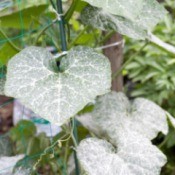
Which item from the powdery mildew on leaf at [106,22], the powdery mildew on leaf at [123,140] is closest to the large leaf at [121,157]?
the powdery mildew on leaf at [123,140]

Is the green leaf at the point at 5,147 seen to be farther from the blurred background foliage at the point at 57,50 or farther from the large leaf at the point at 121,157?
the large leaf at the point at 121,157

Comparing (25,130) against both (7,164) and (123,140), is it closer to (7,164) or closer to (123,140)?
(7,164)

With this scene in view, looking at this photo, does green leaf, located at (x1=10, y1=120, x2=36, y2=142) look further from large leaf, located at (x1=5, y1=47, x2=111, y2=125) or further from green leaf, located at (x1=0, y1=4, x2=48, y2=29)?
large leaf, located at (x1=5, y1=47, x2=111, y2=125)

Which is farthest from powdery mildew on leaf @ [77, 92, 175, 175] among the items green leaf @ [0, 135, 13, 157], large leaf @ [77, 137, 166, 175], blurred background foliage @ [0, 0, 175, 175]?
green leaf @ [0, 135, 13, 157]

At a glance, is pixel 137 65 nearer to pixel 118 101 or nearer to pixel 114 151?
pixel 118 101

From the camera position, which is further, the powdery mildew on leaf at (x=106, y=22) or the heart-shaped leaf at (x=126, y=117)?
the heart-shaped leaf at (x=126, y=117)

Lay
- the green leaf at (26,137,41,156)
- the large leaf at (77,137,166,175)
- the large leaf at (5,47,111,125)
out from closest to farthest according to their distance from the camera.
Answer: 1. the large leaf at (5,47,111,125)
2. the large leaf at (77,137,166,175)
3. the green leaf at (26,137,41,156)
